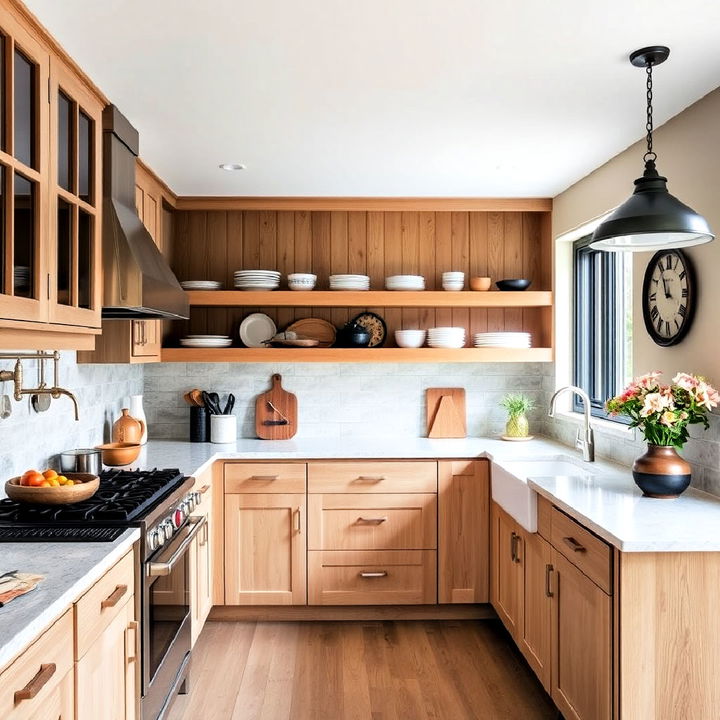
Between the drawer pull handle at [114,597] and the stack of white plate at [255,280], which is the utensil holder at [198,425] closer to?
the stack of white plate at [255,280]

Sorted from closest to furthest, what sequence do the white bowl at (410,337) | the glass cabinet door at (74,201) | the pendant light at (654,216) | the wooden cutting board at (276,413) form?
1. the pendant light at (654,216)
2. the glass cabinet door at (74,201)
3. the white bowl at (410,337)
4. the wooden cutting board at (276,413)

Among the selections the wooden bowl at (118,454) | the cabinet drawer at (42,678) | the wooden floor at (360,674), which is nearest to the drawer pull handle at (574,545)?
the wooden floor at (360,674)

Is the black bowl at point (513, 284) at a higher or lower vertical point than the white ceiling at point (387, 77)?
lower

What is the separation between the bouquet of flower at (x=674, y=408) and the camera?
2.51m

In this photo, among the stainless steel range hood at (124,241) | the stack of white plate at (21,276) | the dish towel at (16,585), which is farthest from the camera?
the stainless steel range hood at (124,241)

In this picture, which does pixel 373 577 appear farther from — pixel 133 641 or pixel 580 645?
pixel 133 641

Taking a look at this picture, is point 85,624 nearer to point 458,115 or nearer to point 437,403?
point 458,115

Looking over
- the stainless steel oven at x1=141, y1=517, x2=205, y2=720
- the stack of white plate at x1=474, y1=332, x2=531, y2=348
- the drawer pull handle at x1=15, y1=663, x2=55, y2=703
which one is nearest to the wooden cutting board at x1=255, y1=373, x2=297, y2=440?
the stack of white plate at x1=474, y1=332, x2=531, y2=348

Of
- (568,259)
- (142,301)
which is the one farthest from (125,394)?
(568,259)

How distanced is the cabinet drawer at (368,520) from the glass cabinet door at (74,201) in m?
1.77

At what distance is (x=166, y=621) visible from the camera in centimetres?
265

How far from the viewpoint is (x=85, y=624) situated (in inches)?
71.7

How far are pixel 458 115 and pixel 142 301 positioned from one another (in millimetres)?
1409

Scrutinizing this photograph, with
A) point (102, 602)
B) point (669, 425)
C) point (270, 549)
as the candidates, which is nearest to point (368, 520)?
point (270, 549)
